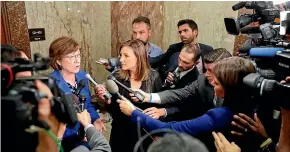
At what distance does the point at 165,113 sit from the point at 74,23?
174cm

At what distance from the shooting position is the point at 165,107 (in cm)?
189

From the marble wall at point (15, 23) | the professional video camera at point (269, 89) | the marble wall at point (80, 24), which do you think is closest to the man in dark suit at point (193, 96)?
the professional video camera at point (269, 89)

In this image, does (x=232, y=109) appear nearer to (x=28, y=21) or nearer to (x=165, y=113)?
(x=165, y=113)

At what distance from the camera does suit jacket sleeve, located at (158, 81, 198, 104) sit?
183cm

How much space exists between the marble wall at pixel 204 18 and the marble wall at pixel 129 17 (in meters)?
0.10

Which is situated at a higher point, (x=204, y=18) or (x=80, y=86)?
(x=204, y=18)

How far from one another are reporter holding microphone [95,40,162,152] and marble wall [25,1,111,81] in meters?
1.22

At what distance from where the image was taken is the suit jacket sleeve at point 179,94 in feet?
6.01

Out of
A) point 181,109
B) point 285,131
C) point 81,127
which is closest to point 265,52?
point 285,131

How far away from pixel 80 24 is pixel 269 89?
2.43 m

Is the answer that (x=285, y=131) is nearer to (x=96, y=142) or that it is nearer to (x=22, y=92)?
(x=96, y=142)

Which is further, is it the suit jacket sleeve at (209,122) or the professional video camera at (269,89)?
the suit jacket sleeve at (209,122)

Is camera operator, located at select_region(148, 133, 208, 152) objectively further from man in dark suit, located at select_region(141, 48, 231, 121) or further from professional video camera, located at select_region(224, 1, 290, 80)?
man in dark suit, located at select_region(141, 48, 231, 121)

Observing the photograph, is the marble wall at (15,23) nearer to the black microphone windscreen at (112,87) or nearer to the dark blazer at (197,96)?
the black microphone windscreen at (112,87)
